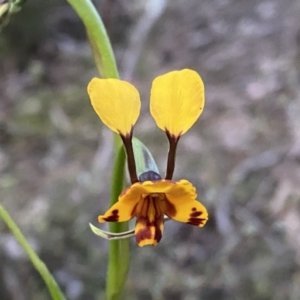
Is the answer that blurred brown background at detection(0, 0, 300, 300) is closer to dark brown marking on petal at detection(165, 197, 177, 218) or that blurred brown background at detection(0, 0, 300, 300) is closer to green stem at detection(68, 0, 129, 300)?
green stem at detection(68, 0, 129, 300)

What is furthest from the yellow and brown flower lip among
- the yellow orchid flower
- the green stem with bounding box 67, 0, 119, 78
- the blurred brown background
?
the blurred brown background

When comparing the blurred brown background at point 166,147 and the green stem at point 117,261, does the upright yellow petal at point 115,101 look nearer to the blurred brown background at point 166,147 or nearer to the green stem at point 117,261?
the green stem at point 117,261

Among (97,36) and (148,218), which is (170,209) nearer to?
(148,218)

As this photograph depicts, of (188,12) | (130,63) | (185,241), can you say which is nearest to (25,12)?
(130,63)

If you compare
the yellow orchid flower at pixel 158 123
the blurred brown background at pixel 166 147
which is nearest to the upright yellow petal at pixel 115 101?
the yellow orchid flower at pixel 158 123

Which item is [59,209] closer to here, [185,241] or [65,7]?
[185,241]

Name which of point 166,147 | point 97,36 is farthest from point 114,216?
point 166,147
